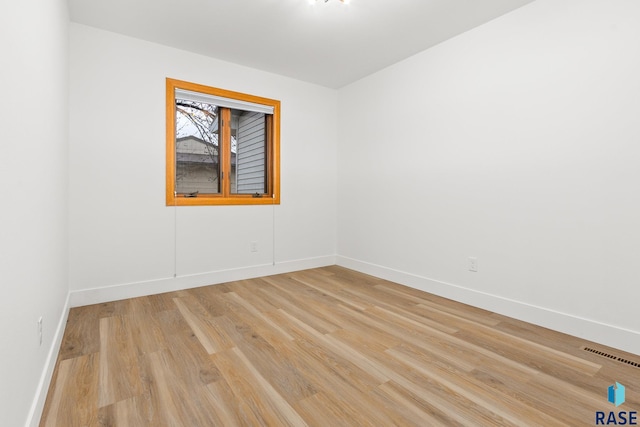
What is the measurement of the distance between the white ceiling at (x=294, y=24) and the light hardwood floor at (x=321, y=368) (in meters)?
2.54

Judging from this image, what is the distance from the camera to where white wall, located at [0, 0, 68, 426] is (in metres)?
1.06

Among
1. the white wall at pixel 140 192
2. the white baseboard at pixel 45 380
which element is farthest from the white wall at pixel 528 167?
the white baseboard at pixel 45 380

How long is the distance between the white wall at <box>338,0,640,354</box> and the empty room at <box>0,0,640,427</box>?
2cm

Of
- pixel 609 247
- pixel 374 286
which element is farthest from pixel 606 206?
pixel 374 286

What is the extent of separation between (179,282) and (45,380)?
1.82 meters

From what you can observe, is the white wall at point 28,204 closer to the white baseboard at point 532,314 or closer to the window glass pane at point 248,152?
the window glass pane at point 248,152

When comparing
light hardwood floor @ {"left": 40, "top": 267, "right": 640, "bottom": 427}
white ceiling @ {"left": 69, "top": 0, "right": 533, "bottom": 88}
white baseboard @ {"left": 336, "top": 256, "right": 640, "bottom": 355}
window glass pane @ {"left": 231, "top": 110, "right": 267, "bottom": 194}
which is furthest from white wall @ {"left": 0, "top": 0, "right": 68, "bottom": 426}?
white baseboard @ {"left": 336, "top": 256, "right": 640, "bottom": 355}

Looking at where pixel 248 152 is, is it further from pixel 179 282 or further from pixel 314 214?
pixel 179 282

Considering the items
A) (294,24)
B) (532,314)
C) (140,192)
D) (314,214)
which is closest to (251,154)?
(314,214)

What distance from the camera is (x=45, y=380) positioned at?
1.58 m

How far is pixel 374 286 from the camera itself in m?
3.57

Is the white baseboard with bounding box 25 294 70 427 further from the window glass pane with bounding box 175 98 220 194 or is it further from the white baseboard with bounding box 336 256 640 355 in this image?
the white baseboard with bounding box 336 256 640 355

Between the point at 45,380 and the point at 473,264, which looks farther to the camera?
the point at 473,264

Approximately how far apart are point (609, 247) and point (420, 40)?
2.39m
